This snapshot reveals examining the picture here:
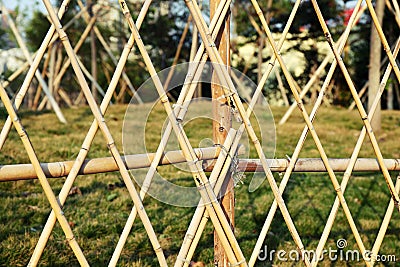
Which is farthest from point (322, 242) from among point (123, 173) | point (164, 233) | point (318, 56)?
point (318, 56)

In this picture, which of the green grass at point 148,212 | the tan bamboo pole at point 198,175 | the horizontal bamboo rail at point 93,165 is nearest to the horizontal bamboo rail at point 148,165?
the horizontal bamboo rail at point 93,165

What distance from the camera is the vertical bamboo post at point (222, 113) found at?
1.32 metres

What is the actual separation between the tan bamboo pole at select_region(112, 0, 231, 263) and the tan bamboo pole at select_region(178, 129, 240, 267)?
0.16 m

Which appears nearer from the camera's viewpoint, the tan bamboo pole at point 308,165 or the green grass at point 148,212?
the tan bamboo pole at point 308,165

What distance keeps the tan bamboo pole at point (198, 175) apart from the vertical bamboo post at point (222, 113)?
0.12 metres

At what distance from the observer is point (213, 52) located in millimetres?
1208

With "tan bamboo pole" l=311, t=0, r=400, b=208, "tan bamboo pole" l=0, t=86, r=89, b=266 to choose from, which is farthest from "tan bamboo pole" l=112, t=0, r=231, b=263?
"tan bamboo pole" l=311, t=0, r=400, b=208

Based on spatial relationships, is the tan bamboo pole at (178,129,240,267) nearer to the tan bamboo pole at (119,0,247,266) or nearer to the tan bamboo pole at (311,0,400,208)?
the tan bamboo pole at (119,0,247,266)

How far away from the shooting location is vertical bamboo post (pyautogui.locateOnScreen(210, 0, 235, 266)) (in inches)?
51.9

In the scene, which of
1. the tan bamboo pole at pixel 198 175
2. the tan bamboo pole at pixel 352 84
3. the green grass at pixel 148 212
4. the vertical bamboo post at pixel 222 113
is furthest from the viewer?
the green grass at pixel 148 212

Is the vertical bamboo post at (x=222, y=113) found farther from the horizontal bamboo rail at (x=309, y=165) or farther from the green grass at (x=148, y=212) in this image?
the green grass at (x=148, y=212)

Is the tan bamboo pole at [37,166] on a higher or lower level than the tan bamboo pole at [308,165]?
lower

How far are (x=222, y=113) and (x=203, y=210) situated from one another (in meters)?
0.30

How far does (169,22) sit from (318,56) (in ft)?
10.6
